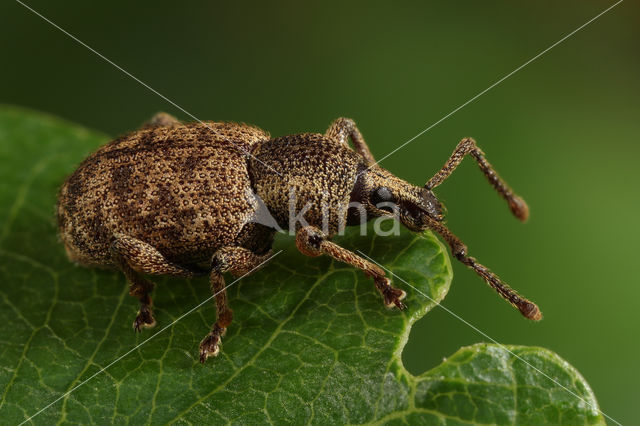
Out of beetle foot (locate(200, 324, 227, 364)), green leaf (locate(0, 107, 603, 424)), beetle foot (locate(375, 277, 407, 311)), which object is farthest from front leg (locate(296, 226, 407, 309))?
beetle foot (locate(200, 324, 227, 364))

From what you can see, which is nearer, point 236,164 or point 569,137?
point 236,164

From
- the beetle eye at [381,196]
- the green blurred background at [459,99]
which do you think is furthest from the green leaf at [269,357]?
the green blurred background at [459,99]

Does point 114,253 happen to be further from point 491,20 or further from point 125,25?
point 491,20

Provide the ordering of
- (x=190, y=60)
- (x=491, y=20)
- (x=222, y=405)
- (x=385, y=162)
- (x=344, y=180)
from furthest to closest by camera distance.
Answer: (x=190, y=60) < (x=491, y=20) < (x=385, y=162) < (x=344, y=180) < (x=222, y=405)

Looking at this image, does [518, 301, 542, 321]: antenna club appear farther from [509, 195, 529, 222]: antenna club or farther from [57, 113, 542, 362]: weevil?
[509, 195, 529, 222]: antenna club

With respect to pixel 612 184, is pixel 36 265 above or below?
below

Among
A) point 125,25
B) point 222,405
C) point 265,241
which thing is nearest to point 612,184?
point 265,241
